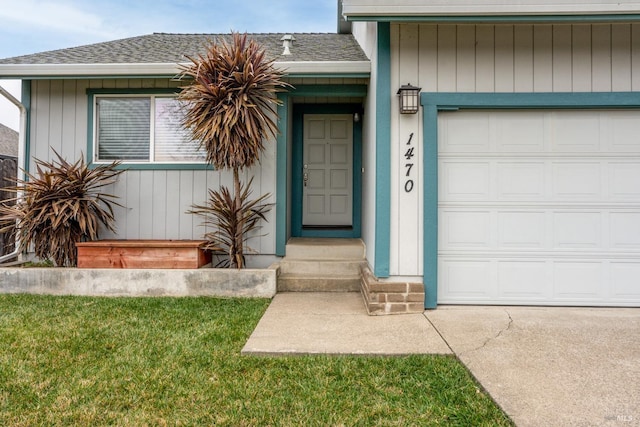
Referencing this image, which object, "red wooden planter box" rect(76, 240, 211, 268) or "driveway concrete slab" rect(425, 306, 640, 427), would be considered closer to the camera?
"driveway concrete slab" rect(425, 306, 640, 427)

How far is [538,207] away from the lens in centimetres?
388

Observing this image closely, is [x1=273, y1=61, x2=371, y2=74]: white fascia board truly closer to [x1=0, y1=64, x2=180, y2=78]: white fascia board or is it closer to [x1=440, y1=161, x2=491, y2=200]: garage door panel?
[x1=0, y1=64, x2=180, y2=78]: white fascia board

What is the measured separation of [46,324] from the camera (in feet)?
10.8

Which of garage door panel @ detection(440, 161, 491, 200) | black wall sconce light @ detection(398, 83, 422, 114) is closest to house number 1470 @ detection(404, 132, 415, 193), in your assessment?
black wall sconce light @ detection(398, 83, 422, 114)

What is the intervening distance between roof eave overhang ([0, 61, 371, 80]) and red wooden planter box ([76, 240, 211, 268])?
2070mm

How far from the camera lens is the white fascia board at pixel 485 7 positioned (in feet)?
10.7

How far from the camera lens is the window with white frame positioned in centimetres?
516

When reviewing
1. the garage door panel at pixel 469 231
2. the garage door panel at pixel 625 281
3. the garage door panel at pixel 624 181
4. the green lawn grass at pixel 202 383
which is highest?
the garage door panel at pixel 624 181

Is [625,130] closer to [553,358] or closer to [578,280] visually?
[578,280]

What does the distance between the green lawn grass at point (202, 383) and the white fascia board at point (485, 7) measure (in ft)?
9.37

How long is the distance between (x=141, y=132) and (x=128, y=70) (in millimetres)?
834

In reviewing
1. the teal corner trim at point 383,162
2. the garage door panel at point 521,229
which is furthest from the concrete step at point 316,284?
the garage door panel at point 521,229

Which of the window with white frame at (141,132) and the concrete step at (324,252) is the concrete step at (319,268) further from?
the window with white frame at (141,132)

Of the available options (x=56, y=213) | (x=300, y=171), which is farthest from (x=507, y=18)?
(x=56, y=213)
